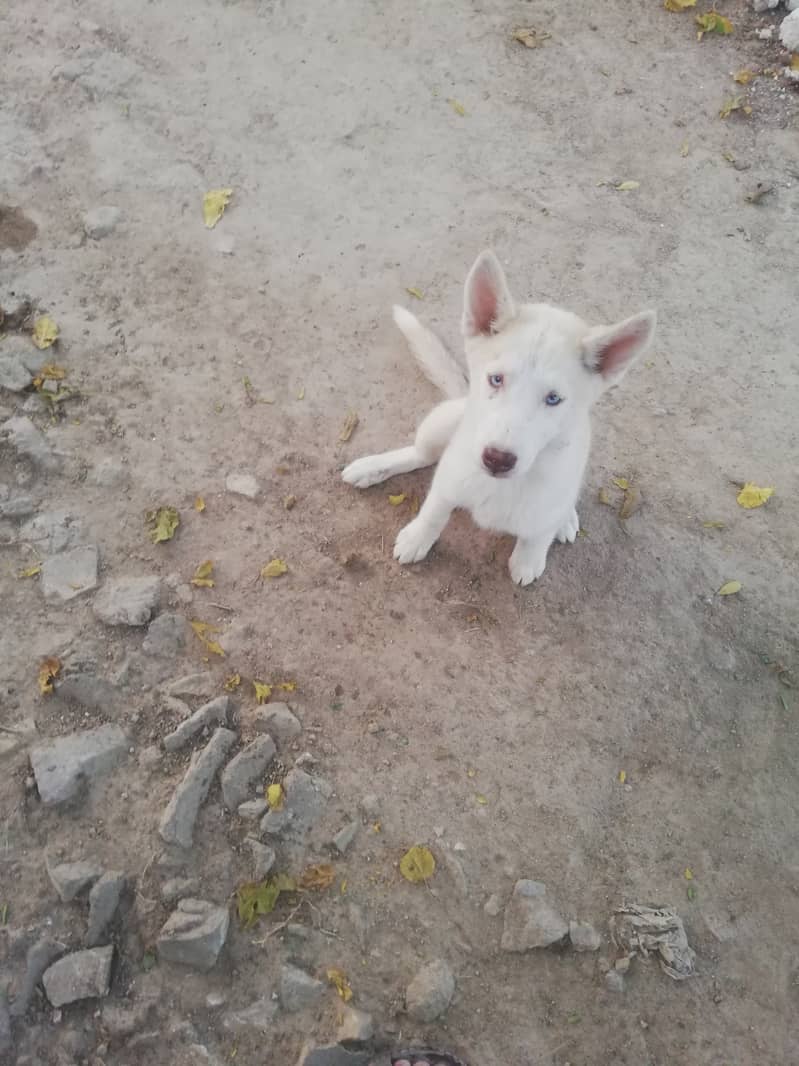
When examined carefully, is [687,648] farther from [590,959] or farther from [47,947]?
[47,947]

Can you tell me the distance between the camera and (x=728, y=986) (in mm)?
2943

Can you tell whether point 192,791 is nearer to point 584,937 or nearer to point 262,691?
point 262,691

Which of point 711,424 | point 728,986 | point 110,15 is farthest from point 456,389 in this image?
point 110,15

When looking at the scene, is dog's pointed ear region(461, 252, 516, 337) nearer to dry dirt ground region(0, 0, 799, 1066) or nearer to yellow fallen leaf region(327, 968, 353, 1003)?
dry dirt ground region(0, 0, 799, 1066)

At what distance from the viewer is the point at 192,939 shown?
8.48 feet

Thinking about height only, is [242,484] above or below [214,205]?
below

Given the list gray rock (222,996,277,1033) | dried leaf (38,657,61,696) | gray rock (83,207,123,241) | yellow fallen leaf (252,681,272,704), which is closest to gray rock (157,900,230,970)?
gray rock (222,996,277,1033)

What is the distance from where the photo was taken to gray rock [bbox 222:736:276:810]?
2914 mm

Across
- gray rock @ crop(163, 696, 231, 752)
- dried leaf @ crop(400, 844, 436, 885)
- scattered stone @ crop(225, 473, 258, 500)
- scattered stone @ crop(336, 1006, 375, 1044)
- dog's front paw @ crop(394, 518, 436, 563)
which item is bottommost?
scattered stone @ crop(336, 1006, 375, 1044)

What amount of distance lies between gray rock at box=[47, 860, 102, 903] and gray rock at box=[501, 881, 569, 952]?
1453mm

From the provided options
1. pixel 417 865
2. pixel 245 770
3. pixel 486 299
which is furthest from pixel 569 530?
pixel 245 770

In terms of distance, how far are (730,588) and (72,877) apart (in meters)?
3.10

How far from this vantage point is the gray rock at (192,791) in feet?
9.17

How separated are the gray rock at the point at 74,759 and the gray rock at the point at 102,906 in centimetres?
35
